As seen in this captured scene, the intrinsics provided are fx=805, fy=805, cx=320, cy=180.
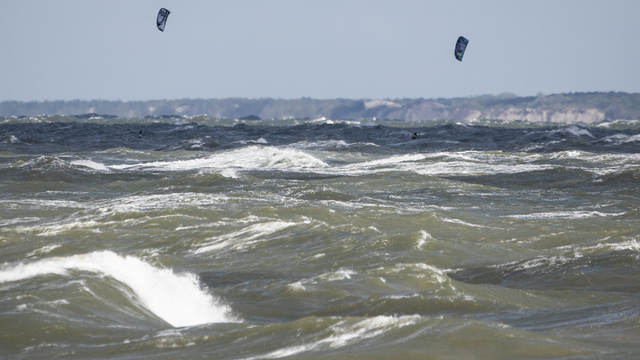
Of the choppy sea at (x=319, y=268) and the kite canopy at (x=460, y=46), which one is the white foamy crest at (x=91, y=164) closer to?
the choppy sea at (x=319, y=268)

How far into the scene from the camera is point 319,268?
1125 centimetres

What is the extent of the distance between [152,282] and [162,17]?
33747mm

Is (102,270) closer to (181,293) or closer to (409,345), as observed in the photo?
(181,293)

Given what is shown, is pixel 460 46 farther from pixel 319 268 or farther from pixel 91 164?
pixel 319 268

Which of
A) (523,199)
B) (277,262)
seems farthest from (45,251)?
(523,199)

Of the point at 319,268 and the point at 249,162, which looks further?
the point at 249,162

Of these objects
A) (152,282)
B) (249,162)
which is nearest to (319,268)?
(152,282)

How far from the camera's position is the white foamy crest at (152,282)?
883 cm

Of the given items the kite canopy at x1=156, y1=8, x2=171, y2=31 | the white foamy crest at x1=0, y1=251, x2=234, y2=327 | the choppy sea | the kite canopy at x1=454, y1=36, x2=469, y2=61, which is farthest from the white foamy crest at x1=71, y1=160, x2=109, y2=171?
the kite canopy at x1=454, y1=36, x2=469, y2=61

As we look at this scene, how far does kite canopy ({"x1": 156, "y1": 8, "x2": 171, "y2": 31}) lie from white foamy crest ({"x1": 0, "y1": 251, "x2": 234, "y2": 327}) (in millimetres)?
31945

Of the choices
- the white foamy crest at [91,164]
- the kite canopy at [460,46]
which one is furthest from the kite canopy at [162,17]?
the kite canopy at [460,46]

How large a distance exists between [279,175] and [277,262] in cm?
1652

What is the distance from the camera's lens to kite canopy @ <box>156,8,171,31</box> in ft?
136

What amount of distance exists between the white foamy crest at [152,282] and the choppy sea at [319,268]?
1.4 inches
